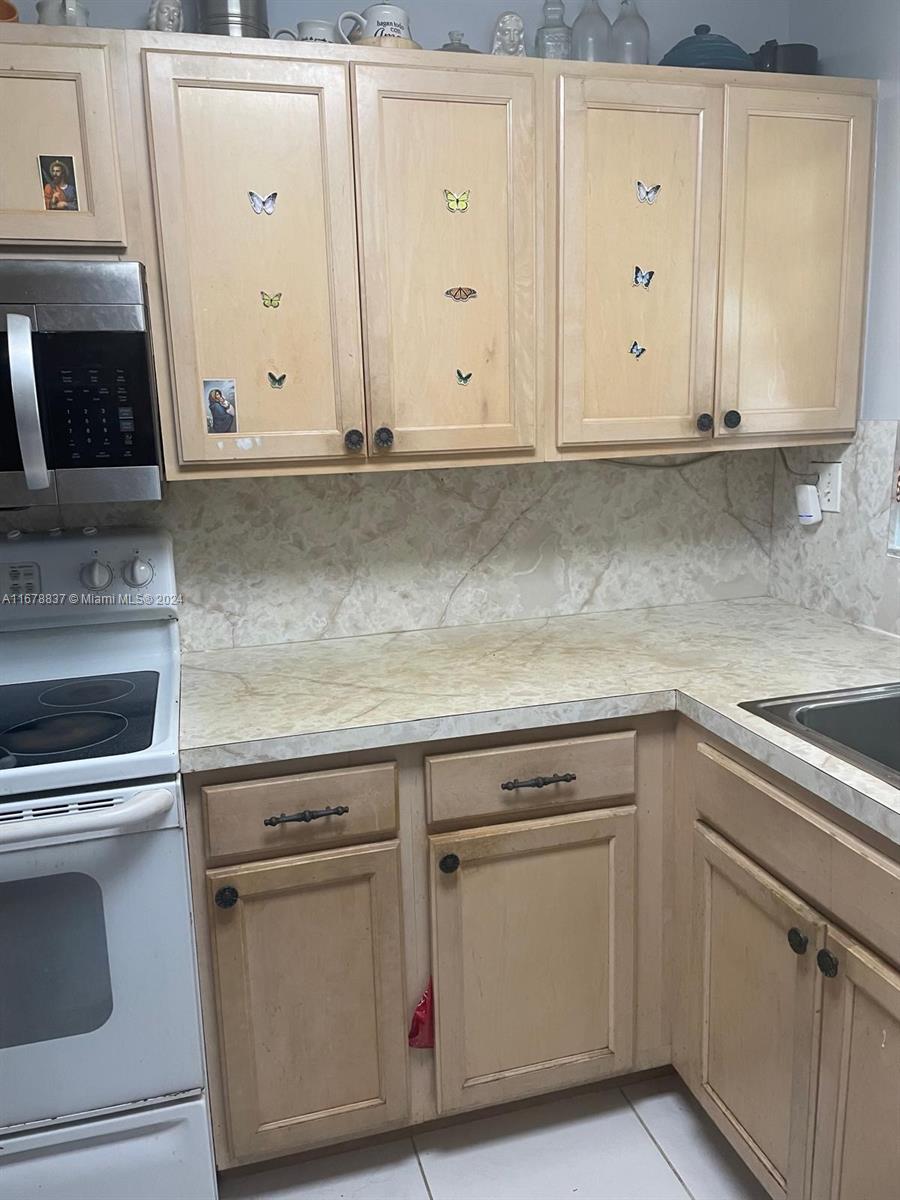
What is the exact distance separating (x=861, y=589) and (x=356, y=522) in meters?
1.13

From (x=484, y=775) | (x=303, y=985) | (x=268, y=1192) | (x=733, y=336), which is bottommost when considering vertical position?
(x=268, y=1192)

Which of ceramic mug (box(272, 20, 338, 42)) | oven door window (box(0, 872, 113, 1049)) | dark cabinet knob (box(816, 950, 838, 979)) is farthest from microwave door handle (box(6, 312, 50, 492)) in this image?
dark cabinet knob (box(816, 950, 838, 979))

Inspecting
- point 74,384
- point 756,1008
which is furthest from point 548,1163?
point 74,384

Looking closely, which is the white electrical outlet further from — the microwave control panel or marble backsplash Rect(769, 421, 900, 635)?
the microwave control panel

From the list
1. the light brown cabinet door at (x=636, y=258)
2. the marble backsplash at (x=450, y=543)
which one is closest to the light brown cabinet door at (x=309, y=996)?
the marble backsplash at (x=450, y=543)

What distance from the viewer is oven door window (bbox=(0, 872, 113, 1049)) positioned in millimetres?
1359

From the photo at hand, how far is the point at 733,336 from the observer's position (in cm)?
185

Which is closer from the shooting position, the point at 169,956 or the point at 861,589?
the point at 169,956

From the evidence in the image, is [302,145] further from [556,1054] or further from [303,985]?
[556,1054]

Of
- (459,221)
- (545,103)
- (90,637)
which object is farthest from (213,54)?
(90,637)

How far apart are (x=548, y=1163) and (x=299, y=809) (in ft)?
2.88

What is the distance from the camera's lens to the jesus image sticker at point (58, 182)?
4.83 feet

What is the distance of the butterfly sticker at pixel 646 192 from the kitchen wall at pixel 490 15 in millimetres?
483

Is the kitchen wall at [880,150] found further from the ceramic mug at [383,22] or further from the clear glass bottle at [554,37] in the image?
the ceramic mug at [383,22]
